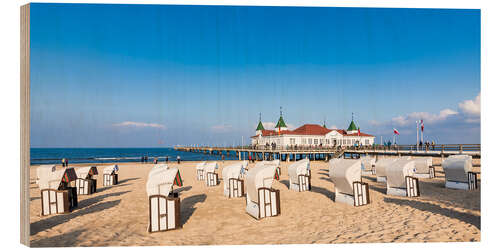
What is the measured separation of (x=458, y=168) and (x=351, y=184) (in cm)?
650

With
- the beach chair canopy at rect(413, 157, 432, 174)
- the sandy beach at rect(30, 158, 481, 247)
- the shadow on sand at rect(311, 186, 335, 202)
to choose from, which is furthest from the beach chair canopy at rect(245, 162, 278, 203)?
the beach chair canopy at rect(413, 157, 432, 174)

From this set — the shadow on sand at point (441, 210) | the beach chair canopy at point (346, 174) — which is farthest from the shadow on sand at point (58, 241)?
the shadow on sand at point (441, 210)

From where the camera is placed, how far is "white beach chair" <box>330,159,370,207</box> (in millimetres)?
9352

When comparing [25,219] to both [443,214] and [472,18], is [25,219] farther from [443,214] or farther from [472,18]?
[472,18]

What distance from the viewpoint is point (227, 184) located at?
11.7 meters

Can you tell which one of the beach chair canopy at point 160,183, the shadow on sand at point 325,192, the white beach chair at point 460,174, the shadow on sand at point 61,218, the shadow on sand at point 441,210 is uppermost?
the beach chair canopy at point 160,183

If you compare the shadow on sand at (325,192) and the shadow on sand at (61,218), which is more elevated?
the shadow on sand at (61,218)

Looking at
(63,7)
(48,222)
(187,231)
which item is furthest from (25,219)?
→ (63,7)

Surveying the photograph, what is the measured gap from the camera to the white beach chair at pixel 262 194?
8.20m

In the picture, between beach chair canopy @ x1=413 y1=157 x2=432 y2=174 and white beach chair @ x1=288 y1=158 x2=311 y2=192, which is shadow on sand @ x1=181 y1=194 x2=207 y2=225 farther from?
beach chair canopy @ x1=413 y1=157 x2=432 y2=174

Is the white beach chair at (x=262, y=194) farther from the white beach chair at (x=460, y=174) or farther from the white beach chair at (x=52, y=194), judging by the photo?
the white beach chair at (x=460, y=174)

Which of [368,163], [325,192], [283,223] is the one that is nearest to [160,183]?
[283,223]

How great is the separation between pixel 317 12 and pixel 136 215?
30.2ft

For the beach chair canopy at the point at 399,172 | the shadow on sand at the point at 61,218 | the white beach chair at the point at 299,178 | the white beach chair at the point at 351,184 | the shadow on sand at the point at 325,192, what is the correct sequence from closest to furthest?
the shadow on sand at the point at 61,218 → the white beach chair at the point at 351,184 → the beach chair canopy at the point at 399,172 → the shadow on sand at the point at 325,192 → the white beach chair at the point at 299,178
